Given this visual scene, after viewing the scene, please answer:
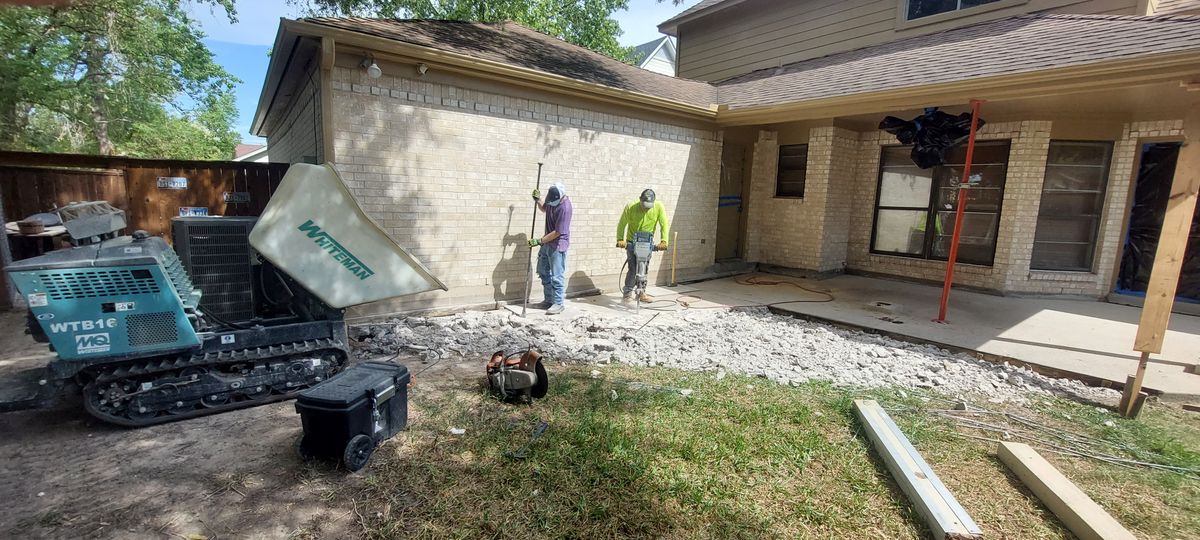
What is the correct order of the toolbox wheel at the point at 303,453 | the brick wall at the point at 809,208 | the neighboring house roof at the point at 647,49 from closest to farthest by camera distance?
Result: the toolbox wheel at the point at 303,453
the brick wall at the point at 809,208
the neighboring house roof at the point at 647,49

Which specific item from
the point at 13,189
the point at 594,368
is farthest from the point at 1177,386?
the point at 13,189

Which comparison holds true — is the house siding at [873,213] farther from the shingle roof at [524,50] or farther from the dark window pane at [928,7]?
the dark window pane at [928,7]

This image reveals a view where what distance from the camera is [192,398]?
11.6 ft

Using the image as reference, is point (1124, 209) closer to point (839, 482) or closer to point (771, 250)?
point (771, 250)

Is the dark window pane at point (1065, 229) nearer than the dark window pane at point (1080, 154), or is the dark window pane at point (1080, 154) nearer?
the dark window pane at point (1080, 154)

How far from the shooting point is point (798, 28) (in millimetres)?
10633

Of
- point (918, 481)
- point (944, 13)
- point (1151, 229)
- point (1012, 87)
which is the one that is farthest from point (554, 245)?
point (1151, 229)

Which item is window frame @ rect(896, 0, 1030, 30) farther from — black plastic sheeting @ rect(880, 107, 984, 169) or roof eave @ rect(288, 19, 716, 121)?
roof eave @ rect(288, 19, 716, 121)

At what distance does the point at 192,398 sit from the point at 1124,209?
11289 mm

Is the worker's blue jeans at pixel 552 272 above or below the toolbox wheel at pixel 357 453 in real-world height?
above

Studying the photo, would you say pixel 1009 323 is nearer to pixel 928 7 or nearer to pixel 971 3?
pixel 971 3

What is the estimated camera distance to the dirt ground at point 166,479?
2.38m

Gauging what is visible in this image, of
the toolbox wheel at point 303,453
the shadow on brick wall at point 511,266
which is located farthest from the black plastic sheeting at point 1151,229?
the toolbox wheel at point 303,453

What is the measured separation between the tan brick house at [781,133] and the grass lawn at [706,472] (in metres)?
3.19
